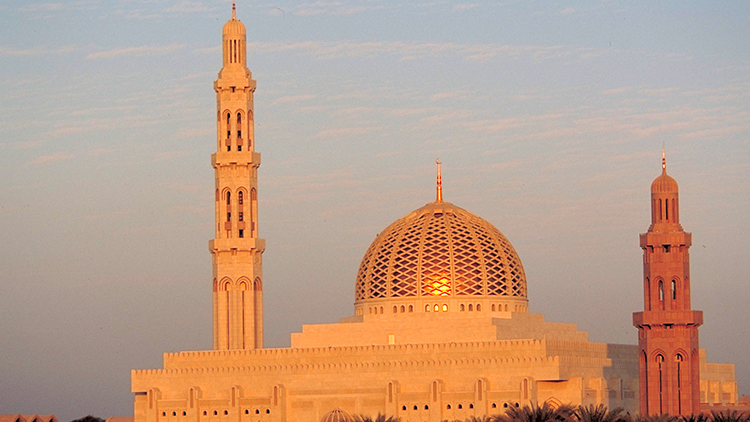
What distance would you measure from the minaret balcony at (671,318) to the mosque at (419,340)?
43 mm

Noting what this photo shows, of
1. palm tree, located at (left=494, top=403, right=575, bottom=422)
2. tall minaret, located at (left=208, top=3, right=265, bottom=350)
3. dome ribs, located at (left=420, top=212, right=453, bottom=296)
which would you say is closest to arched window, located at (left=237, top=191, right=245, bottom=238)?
tall minaret, located at (left=208, top=3, right=265, bottom=350)

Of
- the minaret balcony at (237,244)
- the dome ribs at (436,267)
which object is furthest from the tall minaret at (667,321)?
the minaret balcony at (237,244)

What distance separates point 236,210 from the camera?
2702 inches

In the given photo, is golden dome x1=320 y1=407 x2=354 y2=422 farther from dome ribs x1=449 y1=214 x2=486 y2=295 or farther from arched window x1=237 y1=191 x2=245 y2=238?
arched window x1=237 y1=191 x2=245 y2=238

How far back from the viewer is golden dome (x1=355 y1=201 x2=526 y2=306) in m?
67.1

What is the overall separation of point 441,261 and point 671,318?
420 inches

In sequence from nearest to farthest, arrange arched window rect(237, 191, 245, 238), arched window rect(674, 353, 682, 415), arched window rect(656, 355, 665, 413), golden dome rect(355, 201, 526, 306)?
arched window rect(674, 353, 682, 415) < arched window rect(656, 355, 665, 413) < golden dome rect(355, 201, 526, 306) < arched window rect(237, 191, 245, 238)

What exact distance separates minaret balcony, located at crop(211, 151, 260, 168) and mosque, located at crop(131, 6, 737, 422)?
4 centimetres

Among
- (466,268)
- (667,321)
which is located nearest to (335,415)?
(466,268)

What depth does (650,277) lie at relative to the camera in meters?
59.9

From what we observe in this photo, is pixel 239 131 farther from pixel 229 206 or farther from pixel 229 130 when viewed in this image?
pixel 229 206

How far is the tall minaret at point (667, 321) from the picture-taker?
192 ft

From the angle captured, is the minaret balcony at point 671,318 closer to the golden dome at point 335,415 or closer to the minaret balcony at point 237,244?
the golden dome at point 335,415

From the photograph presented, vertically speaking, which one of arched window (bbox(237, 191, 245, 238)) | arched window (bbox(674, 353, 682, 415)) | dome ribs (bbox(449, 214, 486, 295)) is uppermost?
arched window (bbox(237, 191, 245, 238))
